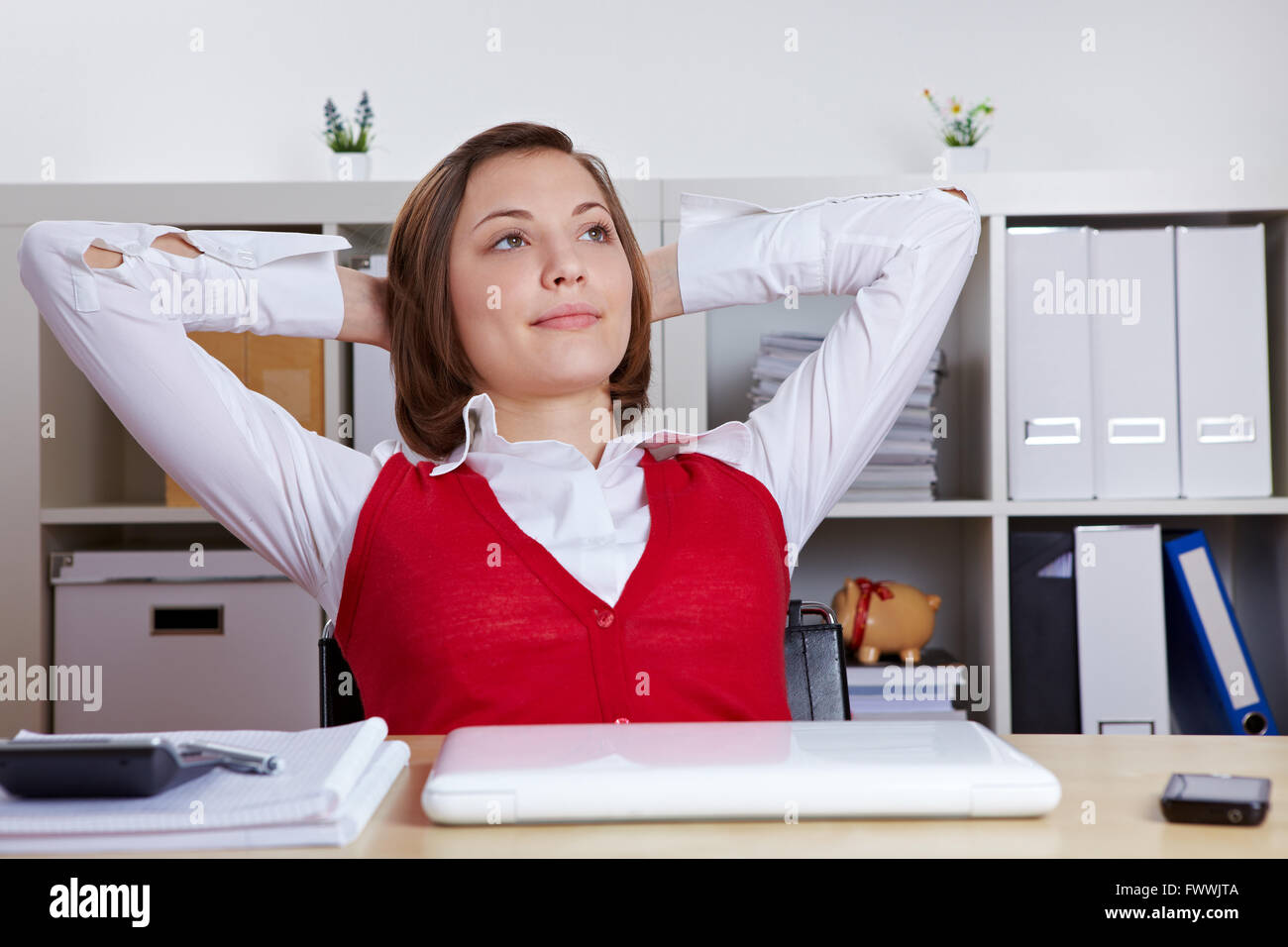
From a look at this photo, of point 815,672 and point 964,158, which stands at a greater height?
point 964,158

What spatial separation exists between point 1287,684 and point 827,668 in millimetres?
1273

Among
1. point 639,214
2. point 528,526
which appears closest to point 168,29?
point 639,214

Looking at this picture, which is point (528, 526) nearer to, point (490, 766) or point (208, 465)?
point (208, 465)

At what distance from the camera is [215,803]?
52cm

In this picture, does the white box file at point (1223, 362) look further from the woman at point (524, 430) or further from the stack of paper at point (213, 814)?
the stack of paper at point (213, 814)

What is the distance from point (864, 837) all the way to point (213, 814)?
283mm

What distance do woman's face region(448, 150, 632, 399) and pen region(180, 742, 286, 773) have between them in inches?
26.4

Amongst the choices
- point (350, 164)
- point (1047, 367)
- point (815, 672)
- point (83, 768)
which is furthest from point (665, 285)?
point (83, 768)

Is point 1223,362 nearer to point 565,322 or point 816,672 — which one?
point 816,672

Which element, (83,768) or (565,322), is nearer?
(83,768)

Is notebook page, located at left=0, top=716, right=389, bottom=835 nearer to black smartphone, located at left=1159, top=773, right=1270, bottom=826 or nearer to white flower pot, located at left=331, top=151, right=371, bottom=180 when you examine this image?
black smartphone, located at left=1159, top=773, right=1270, bottom=826

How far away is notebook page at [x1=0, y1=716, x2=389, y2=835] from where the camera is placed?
1.64ft

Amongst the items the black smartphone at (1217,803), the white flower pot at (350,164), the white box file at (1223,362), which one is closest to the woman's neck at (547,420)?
the black smartphone at (1217,803)

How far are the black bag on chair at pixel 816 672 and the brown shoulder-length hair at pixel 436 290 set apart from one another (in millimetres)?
384
